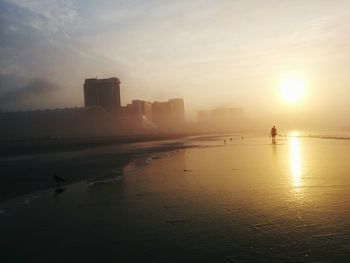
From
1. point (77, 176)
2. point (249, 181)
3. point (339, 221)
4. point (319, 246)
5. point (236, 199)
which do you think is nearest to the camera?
point (319, 246)

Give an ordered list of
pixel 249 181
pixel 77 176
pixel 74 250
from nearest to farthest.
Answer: pixel 74 250 < pixel 249 181 < pixel 77 176

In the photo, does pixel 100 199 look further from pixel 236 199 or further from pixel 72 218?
pixel 236 199

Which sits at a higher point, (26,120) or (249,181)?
(26,120)

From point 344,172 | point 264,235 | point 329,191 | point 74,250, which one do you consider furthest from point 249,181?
point 74,250

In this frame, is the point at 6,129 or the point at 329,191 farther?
the point at 6,129

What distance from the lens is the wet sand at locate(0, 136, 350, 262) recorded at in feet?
41.7

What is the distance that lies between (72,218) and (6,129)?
18094 cm

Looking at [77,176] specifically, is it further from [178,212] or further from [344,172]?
[344,172]

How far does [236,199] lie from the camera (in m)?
21.0

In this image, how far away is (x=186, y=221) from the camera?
1675cm

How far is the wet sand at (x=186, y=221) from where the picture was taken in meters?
12.7

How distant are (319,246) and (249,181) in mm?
14707

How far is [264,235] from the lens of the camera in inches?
560

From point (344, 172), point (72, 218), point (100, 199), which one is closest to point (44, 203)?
point (100, 199)
